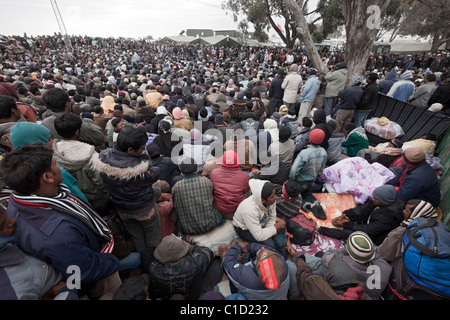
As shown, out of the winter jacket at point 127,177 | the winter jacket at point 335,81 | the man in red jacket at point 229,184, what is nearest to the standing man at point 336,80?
the winter jacket at point 335,81

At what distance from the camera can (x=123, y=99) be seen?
22.3ft

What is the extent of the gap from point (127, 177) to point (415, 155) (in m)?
3.91

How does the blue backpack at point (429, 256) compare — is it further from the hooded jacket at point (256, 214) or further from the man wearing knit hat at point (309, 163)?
the man wearing knit hat at point (309, 163)

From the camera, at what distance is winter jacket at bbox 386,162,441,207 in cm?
319

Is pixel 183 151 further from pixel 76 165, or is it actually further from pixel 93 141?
pixel 76 165

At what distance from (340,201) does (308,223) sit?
98cm

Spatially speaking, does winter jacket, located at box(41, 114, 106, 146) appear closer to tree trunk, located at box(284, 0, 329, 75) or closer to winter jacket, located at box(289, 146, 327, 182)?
winter jacket, located at box(289, 146, 327, 182)

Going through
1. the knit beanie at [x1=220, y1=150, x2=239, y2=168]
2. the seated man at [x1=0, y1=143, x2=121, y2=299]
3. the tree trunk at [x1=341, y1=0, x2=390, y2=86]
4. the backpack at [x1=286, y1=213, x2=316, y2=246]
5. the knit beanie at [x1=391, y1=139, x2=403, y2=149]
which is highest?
the tree trunk at [x1=341, y1=0, x2=390, y2=86]

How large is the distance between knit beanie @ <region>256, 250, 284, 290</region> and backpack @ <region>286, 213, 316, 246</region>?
4.37 feet

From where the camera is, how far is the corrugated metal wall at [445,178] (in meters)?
3.45

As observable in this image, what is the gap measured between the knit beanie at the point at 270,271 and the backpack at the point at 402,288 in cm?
143

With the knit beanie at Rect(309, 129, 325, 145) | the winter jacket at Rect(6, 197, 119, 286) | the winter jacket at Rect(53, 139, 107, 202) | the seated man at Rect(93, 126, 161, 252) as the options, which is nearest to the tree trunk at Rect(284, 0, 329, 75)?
the knit beanie at Rect(309, 129, 325, 145)
